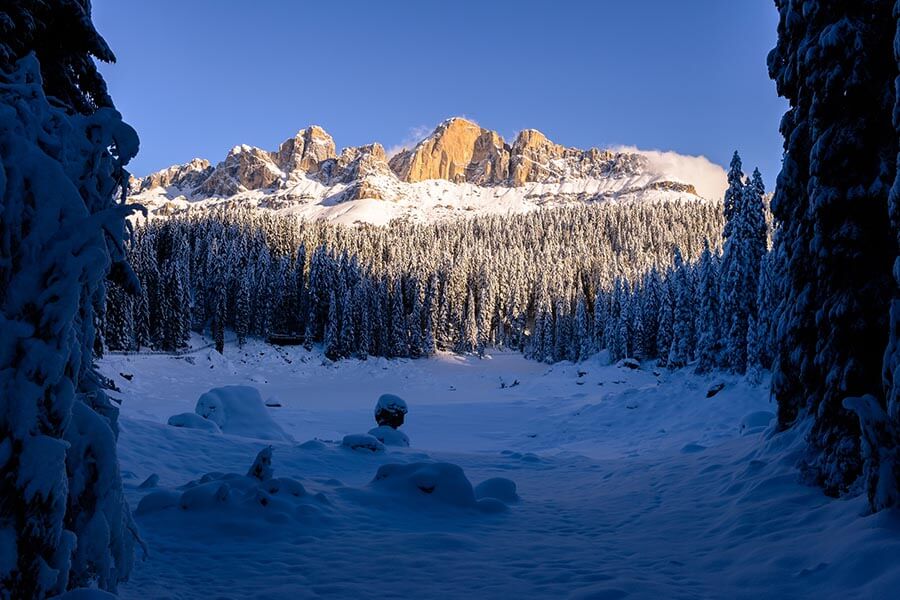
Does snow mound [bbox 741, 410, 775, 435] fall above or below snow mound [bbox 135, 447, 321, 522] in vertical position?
above

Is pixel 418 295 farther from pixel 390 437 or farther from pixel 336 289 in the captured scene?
pixel 390 437

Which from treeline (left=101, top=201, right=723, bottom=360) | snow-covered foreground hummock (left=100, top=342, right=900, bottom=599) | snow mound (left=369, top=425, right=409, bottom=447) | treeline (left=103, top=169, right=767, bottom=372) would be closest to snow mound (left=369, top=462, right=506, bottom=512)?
snow-covered foreground hummock (left=100, top=342, right=900, bottom=599)

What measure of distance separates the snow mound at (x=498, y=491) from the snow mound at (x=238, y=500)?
293 centimetres

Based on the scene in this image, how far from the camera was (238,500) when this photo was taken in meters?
7.09

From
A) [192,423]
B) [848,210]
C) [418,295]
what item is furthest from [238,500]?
[418,295]

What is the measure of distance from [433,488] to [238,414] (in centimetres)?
1067

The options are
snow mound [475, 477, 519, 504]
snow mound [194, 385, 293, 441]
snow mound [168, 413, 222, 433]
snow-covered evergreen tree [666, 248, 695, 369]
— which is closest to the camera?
snow mound [475, 477, 519, 504]

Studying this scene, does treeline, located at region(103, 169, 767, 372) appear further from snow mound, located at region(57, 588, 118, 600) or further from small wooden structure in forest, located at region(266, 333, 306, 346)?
snow mound, located at region(57, 588, 118, 600)

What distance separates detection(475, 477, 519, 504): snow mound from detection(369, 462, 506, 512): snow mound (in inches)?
20.1

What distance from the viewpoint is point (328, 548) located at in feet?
20.3

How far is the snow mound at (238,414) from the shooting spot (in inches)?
655

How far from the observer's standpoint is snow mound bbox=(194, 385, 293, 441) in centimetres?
1664

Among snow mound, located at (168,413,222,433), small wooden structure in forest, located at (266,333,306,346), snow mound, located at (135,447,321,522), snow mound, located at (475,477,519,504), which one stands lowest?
small wooden structure in forest, located at (266,333,306,346)

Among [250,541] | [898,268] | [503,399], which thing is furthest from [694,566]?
[503,399]
